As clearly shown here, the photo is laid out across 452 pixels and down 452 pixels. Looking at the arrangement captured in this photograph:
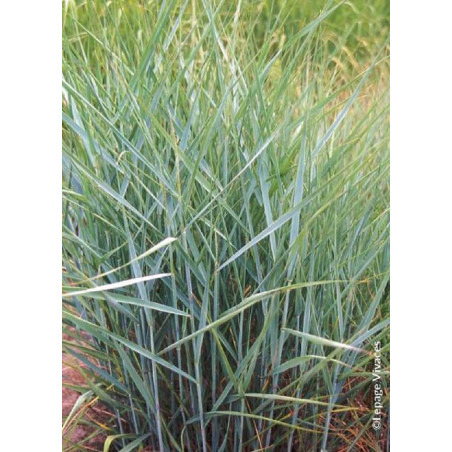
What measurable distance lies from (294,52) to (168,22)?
9.2 inches

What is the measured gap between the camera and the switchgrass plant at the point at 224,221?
122cm

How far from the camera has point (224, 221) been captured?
1216 millimetres

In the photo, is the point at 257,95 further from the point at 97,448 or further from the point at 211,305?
the point at 97,448

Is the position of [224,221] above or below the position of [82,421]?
above

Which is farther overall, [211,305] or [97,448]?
[97,448]

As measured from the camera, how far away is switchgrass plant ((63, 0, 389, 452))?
4.00 feet

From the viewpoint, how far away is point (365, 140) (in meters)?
1.29

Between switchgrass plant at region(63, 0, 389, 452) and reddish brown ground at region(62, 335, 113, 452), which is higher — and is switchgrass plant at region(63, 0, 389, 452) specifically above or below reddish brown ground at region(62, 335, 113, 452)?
above

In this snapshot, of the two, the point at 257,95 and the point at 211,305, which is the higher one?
the point at 257,95

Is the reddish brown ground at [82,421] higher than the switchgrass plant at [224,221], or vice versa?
the switchgrass plant at [224,221]

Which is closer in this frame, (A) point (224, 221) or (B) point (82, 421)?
(A) point (224, 221)
